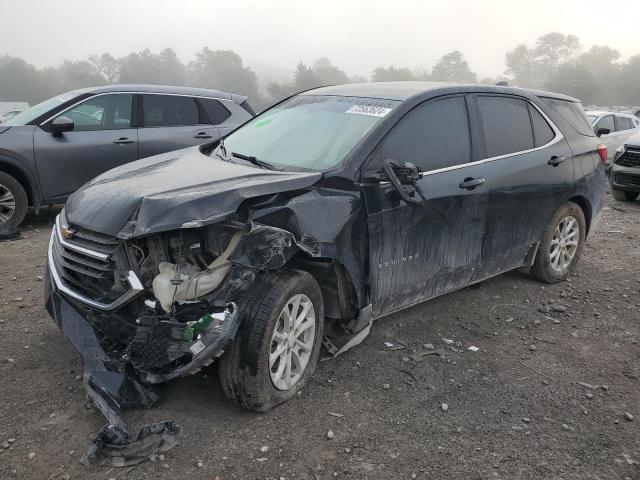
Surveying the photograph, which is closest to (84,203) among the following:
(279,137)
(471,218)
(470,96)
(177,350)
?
(177,350)

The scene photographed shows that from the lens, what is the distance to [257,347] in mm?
2848

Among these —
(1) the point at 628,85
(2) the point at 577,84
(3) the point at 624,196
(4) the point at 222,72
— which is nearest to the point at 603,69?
(1) the point at 628,85

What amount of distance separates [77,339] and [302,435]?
50.0 inches

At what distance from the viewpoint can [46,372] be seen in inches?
133

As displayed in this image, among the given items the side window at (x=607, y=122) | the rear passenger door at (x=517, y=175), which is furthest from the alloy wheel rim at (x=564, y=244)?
the side window at (x=607, y=122)

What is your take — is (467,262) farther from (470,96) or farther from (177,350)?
(177,350)

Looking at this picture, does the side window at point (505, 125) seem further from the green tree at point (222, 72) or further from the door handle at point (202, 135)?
the green tree at point (222, 72)

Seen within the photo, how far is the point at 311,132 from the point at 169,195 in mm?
1282

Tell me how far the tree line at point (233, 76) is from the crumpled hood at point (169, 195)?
3146 centimetres

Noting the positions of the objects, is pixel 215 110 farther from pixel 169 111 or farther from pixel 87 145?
pixel 87 145

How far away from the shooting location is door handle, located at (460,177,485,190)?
3920 mm

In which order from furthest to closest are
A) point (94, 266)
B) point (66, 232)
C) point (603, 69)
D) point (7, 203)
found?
point (603, 69) < point (7, 203) < point (66, 232) < point (94, 266)

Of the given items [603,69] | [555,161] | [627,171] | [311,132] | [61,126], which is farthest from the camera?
[603,69]

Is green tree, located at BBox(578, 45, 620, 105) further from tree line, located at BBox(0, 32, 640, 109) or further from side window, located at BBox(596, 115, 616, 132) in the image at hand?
side window, located at BBox(596, 115, 616, 132)
